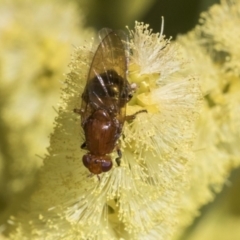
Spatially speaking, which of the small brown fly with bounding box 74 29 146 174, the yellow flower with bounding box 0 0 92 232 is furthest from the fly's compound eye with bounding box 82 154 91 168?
the yellow flower with bounding box 0 0 92 232

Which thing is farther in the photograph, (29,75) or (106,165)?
(29,75)

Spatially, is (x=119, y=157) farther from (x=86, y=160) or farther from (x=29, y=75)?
(x=29, y=75)

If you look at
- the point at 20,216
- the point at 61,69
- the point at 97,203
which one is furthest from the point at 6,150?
the point at 97,203

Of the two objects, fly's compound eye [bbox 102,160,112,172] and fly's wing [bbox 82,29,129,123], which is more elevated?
fly's wing [bbox 82,29,129,123]

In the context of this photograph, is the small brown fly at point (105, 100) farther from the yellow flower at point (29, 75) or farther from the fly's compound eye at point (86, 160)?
the yellow flower at point (29, 75)

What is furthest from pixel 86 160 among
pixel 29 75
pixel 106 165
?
pixel 29 75

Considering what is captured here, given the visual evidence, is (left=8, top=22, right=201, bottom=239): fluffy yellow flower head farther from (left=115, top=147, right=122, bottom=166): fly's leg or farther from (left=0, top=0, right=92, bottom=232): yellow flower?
(left=0, top=0, right=92, bottom=232): yellow flower
